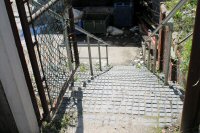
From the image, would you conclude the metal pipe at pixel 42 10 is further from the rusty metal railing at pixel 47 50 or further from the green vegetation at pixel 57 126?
the green vegetation at pixel 57 126

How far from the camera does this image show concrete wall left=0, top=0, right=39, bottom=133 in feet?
7.71

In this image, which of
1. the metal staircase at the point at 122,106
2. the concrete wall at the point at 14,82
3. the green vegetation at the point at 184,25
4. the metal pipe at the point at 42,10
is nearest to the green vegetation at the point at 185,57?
the green vegetation at the point at 184,25

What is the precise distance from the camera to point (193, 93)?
2.69m

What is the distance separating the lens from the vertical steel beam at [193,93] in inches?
95.0

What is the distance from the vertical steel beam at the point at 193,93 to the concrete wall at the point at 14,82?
64.2 inches

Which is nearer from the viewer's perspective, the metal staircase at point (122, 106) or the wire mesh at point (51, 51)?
the wire mesh at point (51, 51)

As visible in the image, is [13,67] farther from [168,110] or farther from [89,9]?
[89,9]

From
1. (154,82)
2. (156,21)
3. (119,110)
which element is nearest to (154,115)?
(119,110)

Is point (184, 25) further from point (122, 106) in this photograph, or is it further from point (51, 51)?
point (51, 51)

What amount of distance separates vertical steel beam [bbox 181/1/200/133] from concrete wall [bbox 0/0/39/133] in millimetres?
1631

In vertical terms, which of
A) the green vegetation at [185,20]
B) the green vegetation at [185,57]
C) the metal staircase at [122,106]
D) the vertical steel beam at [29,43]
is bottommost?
the metal staircase at [122,106]

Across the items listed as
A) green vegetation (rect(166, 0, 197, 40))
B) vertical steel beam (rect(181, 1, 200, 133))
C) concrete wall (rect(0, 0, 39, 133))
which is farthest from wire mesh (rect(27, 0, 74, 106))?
green vegetation (rect(166, 0, 197, 40))

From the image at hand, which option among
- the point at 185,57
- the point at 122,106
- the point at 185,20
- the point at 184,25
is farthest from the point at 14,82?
the point at 185,20

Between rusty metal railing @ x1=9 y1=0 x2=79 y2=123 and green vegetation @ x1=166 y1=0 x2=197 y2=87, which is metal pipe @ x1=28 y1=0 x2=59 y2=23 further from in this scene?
green vegetation @ x1=166 y1=0 x2=197 y2=87
